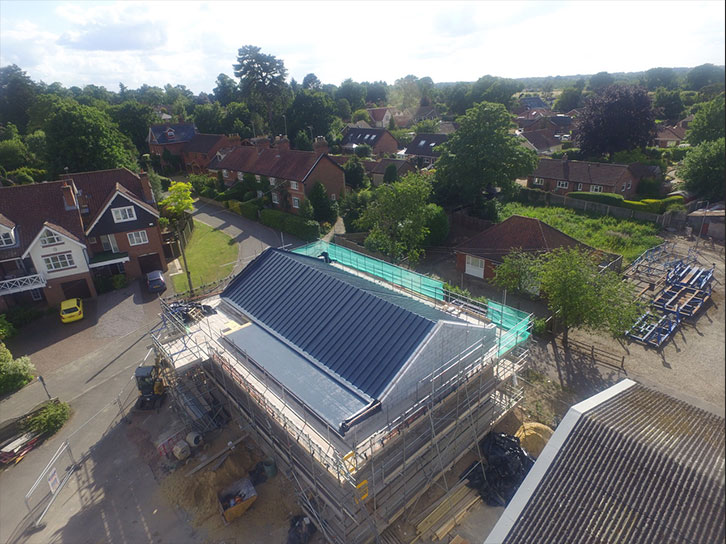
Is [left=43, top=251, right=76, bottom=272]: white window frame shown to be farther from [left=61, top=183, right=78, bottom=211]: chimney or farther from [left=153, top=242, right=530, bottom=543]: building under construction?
[left=153, top=242, right=530, bottom=543]: building under construction

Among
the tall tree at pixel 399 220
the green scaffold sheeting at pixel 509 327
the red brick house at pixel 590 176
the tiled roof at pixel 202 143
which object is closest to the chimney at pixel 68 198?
the tall tree at pixel 399 220

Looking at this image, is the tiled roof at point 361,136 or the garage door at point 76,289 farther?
the tiled roof at point 361,136

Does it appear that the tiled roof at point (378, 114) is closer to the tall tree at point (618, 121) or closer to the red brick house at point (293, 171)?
the tall tree at point (618, 121)

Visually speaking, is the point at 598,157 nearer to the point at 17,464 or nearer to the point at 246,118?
the point at 246,118

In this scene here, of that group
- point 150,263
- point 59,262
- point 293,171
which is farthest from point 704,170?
point 59,262

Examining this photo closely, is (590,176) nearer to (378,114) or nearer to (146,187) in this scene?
(146,187)

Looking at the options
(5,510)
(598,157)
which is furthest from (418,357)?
(598,157)

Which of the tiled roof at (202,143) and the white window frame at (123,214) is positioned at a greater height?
the tiled roof at (202,143)
